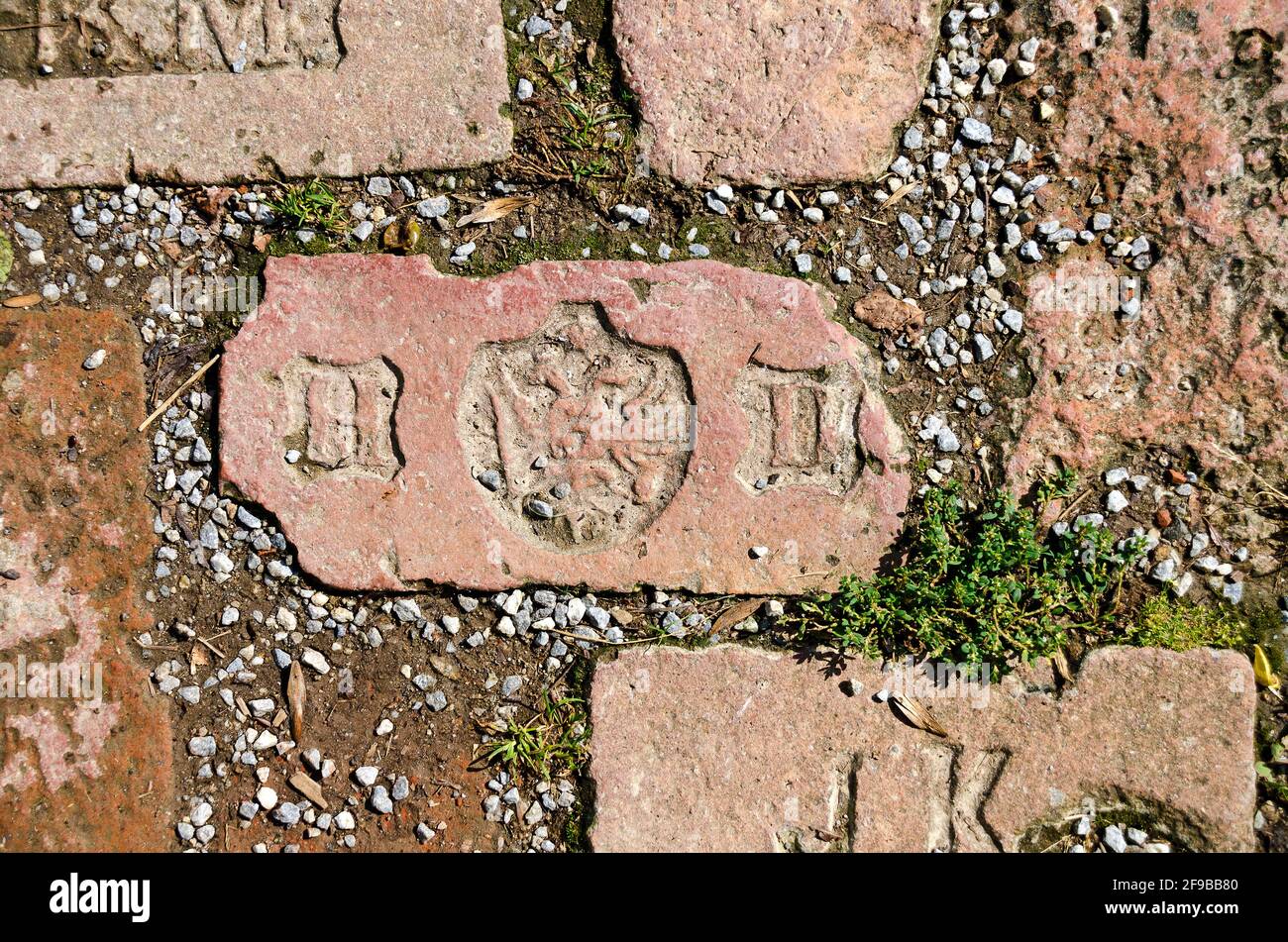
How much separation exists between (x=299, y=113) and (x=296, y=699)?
1652 millimetres

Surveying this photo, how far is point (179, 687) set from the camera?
2.31 meters

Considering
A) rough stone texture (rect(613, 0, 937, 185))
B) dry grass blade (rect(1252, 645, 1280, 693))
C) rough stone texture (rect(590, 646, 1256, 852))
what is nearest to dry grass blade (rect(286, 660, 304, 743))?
rough stone texture (rect(590, 646, 1256, 852))

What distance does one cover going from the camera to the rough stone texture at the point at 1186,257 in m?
2.22

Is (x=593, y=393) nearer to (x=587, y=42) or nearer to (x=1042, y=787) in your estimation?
(x=587, y=42)

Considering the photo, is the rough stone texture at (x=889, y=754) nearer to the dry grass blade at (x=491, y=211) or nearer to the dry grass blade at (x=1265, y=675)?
the dry grass blade at (x=1265, y=675)

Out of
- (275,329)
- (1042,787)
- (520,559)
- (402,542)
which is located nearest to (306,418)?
(275,329)

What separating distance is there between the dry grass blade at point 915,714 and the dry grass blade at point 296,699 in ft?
5.37

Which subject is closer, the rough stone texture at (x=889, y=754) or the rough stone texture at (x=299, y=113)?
the rough stone texture at (x=889, y=754)

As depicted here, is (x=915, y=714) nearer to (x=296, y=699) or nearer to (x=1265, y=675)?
(x=1265, y=675)

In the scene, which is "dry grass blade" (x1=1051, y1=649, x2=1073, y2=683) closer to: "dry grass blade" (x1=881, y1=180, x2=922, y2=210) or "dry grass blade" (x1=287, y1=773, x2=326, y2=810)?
"dry grass blade" (x1=881, y1=180, x2=922, y2=210)

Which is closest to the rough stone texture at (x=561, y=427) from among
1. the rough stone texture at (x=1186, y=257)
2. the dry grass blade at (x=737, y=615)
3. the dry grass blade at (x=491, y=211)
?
the dry grass blade at (x=737, y=615)

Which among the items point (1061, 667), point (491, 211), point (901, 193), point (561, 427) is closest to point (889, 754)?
point (1061, 667)

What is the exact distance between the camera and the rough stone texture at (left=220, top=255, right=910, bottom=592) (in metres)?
2.25

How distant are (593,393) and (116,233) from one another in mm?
1461
